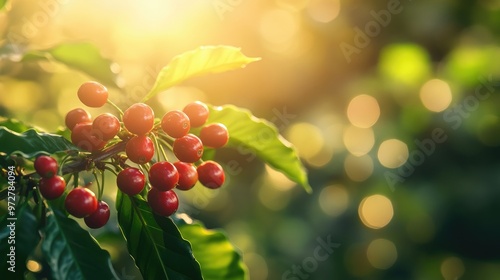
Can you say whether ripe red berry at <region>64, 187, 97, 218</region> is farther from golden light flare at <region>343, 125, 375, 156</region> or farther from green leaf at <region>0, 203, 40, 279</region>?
golden light flare at <region>343, 125, 375, 156</region>

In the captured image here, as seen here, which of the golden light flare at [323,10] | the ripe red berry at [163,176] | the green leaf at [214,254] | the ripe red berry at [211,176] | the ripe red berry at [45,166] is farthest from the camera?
the golden light flare at [323,10]

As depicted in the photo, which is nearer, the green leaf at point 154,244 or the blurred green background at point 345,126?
the green leaf at point 154,244

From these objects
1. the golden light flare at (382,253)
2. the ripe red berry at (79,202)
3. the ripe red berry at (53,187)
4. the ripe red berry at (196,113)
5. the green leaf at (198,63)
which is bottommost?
the golden light flare at (382,253)

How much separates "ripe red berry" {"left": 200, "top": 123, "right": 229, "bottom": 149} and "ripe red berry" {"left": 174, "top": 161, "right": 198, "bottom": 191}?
0.24 ft

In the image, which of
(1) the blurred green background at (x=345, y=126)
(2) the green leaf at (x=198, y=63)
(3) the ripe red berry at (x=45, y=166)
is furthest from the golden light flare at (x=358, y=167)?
(3) the ripe red berry at (x=45, y=166)

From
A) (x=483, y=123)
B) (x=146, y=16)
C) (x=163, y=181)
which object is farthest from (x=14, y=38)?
(x=483, y=123)

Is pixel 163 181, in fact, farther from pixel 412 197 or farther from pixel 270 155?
pixel 412 197

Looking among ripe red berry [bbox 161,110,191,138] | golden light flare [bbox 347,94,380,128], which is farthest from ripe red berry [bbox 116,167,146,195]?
golden light flare [bbox 347,94,380,128]

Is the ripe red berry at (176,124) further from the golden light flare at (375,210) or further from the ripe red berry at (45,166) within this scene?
the golden light flare at (375,210)

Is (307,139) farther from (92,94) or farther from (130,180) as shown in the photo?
(130,180)

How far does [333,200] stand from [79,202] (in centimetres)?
265

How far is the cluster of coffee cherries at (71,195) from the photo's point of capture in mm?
939

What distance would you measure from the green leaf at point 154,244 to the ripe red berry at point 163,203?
2 centimetres

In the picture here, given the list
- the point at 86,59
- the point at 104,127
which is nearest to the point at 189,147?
the point at 104,127
